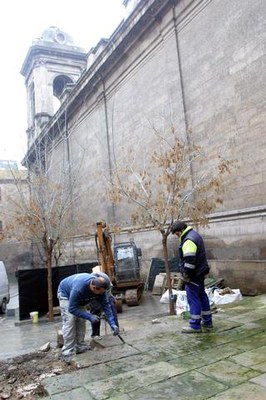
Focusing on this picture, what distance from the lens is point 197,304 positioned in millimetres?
5668

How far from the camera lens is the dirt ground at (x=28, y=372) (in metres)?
4.43

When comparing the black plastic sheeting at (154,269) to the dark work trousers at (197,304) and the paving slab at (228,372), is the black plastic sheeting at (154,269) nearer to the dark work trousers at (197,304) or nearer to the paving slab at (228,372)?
the dark work trousers at (197,304)

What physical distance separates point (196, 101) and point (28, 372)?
10317 mm

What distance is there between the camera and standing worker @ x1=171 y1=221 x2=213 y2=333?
5598mm

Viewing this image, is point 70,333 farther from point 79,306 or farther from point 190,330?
point 190,330

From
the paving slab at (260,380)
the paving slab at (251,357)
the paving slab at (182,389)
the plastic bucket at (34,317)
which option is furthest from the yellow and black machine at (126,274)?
the paving slab at (260,380)

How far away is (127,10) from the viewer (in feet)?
61.4

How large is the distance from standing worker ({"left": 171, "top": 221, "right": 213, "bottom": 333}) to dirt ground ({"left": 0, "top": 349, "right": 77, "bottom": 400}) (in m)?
1.89

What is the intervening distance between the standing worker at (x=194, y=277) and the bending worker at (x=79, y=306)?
1.15m

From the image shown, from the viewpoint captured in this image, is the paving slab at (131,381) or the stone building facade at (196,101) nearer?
the paving slab at (131,381)

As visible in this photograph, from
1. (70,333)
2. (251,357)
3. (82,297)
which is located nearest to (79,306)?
(82,297)

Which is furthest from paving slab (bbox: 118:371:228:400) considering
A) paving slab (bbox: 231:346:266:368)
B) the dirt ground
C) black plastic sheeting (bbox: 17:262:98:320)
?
black plastic sheeting (bbox: 17:262:98:320)

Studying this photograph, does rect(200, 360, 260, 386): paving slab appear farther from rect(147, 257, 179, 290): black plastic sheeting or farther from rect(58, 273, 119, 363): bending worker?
rect(147, 257, 179, 290): black plastic sheeting

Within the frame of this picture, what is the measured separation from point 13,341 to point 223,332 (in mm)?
5491
